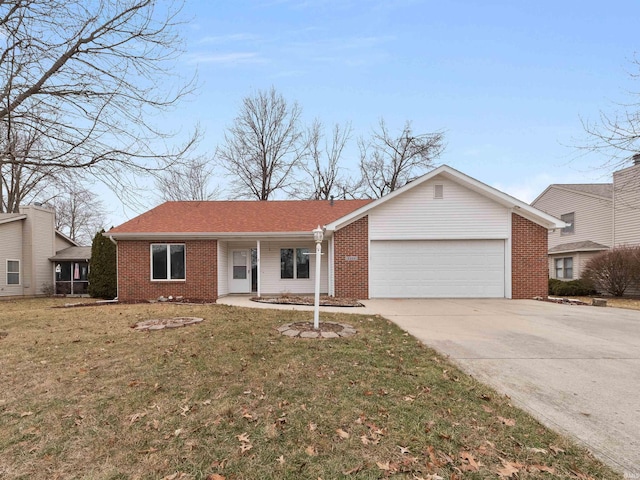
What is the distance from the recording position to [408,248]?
42.7 feet

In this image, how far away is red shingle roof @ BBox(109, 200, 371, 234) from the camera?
1373cm

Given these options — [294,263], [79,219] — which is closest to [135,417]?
[294,263]

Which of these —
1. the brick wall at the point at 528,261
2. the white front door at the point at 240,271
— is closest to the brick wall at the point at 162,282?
the white front door at the point at 240,271

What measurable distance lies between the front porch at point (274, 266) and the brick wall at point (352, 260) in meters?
1.57

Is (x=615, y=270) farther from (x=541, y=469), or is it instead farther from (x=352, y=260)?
(x=541, y=469)

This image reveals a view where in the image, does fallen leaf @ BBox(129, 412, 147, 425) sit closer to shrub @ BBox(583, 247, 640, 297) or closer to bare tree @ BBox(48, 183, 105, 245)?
shrub @ BBox(583, 247, 640, 297)

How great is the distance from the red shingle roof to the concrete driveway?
637 centimetres

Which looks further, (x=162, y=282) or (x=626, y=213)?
(x=626, y=213)

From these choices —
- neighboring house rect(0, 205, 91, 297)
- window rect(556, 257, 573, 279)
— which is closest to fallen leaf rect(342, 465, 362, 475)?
window rect(556, 257, 573, 279)

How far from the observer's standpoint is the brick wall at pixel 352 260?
41.9 ft

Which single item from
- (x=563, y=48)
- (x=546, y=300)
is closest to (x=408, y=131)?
(x=563, y=48)

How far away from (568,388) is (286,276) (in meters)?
11.5

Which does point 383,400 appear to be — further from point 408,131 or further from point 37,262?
point 408,131

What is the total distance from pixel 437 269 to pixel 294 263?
227 inches
